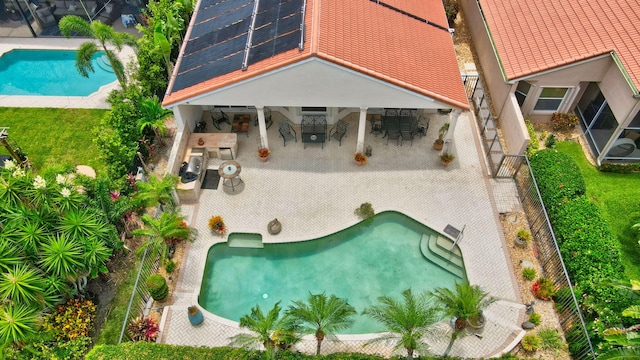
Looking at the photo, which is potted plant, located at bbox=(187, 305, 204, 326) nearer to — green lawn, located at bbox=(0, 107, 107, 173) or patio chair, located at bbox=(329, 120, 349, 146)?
green lawn, located at bbox=(0, 107, 107, 173)

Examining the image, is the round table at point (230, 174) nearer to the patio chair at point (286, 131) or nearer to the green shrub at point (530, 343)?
the patio chair at point (286, 131)

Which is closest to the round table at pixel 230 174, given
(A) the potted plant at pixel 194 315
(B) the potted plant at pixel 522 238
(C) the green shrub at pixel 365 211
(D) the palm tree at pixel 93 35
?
(C) the green shrub at pixel 365 211

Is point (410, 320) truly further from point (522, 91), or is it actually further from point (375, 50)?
point (522, 91)

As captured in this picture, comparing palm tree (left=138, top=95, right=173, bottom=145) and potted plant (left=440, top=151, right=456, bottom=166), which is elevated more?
palm tree (left=138, top=95, right=173, bottom=145)

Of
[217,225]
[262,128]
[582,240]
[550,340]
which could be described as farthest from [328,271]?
[582,240]

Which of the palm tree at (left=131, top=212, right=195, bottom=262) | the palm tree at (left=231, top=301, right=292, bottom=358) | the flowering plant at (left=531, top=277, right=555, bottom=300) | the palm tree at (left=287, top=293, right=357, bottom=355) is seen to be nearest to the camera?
the palm tree at (left=231, top=301, right=292, bottom=358)

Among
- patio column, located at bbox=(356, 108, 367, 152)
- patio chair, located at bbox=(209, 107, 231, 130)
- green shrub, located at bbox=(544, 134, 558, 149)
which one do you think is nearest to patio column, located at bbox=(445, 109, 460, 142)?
patio column, located at bbox=(356, 108, 367, 152)
